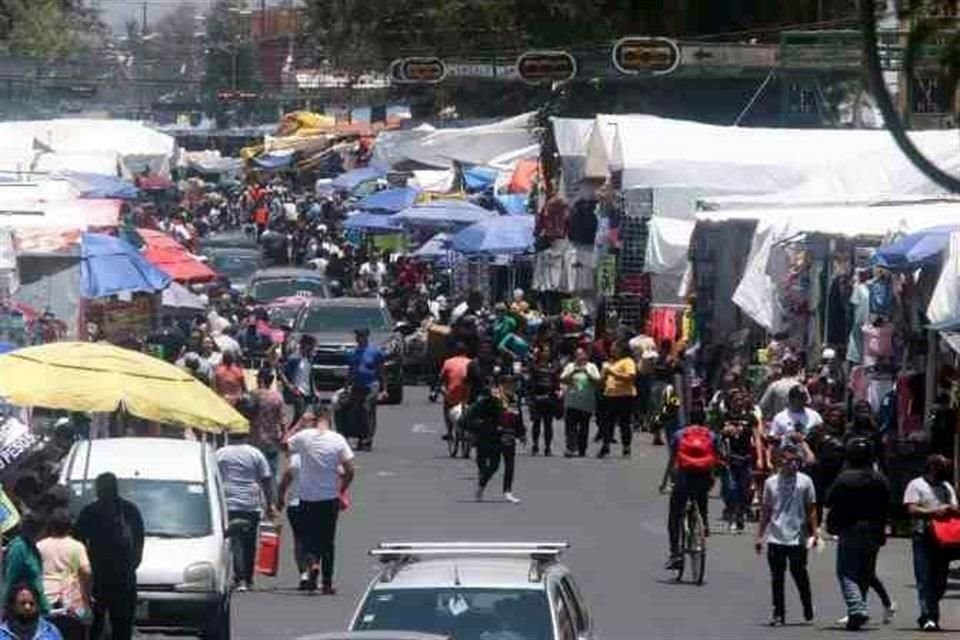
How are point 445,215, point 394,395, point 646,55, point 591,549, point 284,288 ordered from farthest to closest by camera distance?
point 445,215 < point 284,288 < point 646,55 < point 394,395 < point 591,549

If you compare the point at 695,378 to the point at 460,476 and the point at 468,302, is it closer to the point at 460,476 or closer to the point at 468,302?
the point at 460,476

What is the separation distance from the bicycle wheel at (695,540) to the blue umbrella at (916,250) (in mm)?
3912

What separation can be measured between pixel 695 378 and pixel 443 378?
3.37 m

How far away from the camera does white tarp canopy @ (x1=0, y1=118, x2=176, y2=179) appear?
56844 millimetres

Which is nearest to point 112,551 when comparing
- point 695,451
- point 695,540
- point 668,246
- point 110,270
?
point 695,540

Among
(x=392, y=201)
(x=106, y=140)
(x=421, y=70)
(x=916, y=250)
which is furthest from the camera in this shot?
(x=392, y=201)

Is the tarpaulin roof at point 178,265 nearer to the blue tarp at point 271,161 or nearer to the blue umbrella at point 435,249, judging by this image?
the blue umbrella at point 435,249

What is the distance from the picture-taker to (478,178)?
63500 mm

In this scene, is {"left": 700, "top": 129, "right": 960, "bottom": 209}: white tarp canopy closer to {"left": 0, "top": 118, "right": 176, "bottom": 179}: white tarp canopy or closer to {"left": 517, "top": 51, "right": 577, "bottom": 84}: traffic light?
{"left": 517, "top": 51, "right": 577, "bottom": 84}: traffic light

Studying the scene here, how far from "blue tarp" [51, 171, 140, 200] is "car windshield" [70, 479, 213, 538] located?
2255 cm

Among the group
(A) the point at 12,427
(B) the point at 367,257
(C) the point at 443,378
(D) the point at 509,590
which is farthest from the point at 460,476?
(B) the point at 367,257

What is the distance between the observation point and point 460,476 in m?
34.2

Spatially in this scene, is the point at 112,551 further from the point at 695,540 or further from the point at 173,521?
the point at 695,540

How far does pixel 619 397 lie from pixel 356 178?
41.7m
